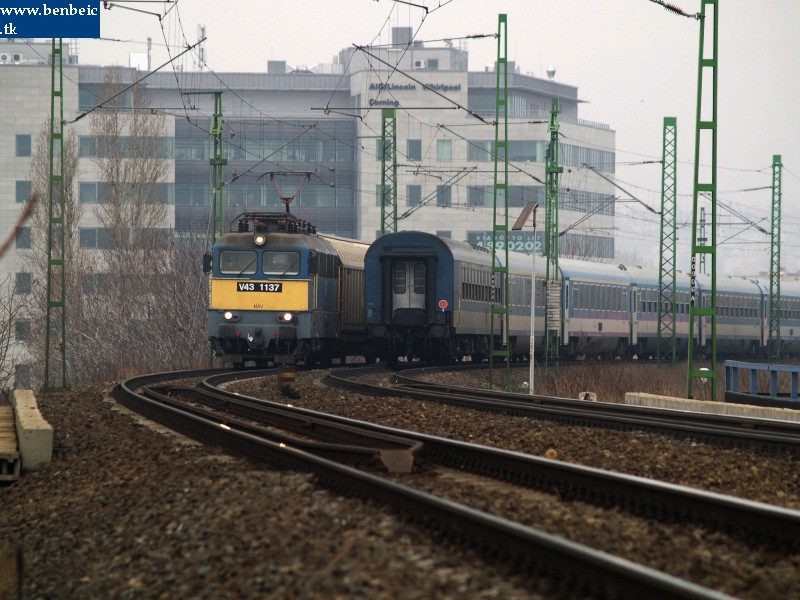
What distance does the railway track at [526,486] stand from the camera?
579 cm

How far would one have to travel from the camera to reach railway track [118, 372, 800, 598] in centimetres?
579

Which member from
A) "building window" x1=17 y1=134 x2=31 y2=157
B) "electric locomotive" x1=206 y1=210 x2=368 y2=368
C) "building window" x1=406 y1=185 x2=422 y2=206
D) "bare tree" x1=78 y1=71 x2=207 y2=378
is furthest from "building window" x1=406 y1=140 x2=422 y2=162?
"electric locomotive" x1=206 y1=210 x2=368 y2=368

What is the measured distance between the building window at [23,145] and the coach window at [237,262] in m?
70.2

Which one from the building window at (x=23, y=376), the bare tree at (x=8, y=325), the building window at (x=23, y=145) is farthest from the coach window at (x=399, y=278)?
the building window at (x=23, y=145)

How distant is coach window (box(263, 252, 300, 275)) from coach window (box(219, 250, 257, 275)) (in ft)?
1.15

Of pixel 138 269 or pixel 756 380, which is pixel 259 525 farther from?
pixel 138 269

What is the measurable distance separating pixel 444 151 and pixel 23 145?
3343cm

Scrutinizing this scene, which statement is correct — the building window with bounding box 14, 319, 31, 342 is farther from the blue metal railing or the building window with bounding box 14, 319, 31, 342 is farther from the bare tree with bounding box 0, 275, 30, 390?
the blue metal railing

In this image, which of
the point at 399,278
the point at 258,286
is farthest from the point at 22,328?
the point at 258,286

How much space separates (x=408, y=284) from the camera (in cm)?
3111

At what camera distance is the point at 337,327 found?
31.6m

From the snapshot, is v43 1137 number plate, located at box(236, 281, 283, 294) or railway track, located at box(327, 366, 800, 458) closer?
railway track, located at box(327, 366, 800, 458)

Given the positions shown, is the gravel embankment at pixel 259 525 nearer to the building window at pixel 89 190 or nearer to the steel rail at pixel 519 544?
the steel rail at pixel 519 544

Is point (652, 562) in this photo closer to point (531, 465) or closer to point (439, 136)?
point (531, 465)
